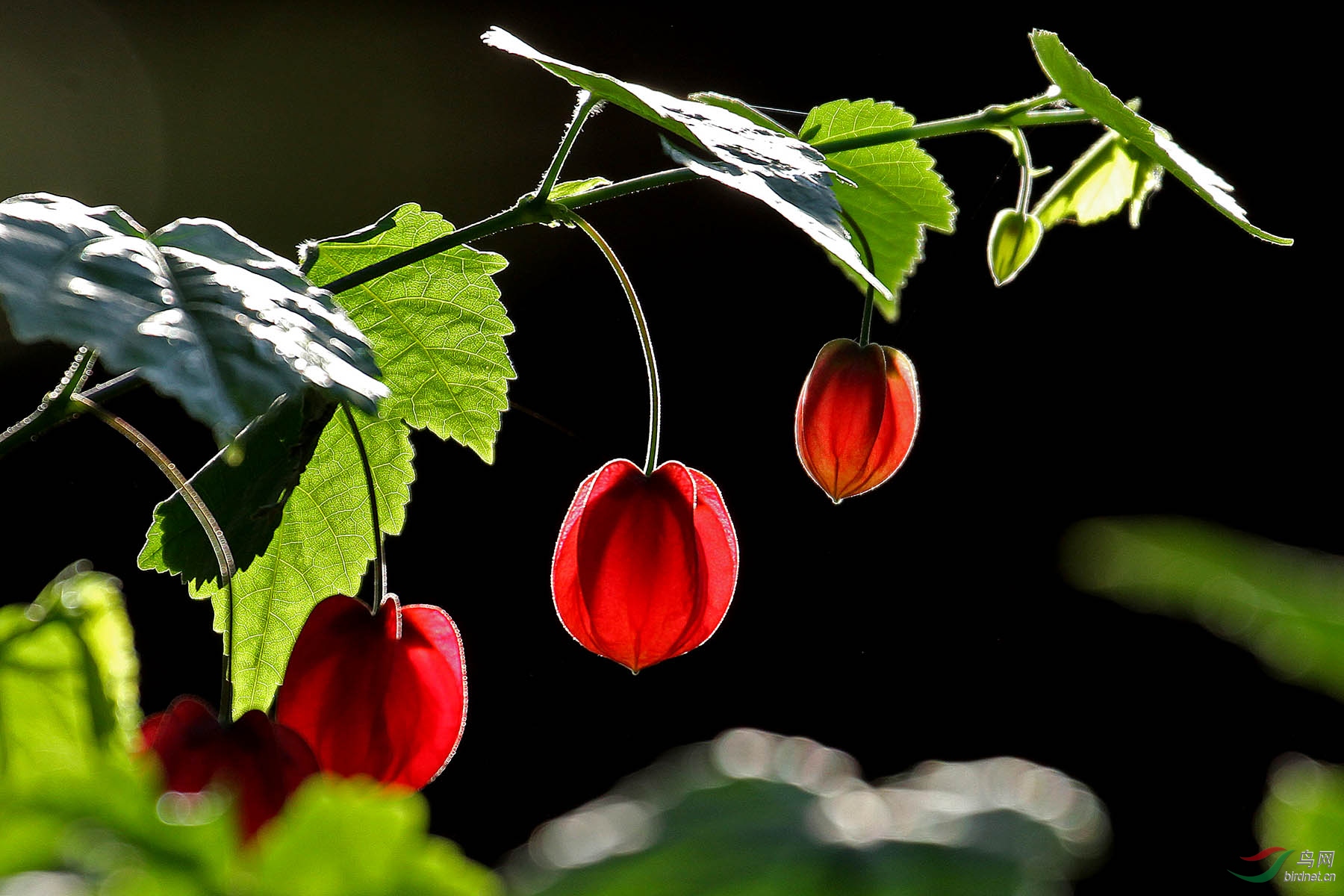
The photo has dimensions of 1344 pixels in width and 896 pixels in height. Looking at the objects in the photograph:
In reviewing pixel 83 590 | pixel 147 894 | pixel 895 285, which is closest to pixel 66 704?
pixel 83 590

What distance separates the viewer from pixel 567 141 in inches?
16.5

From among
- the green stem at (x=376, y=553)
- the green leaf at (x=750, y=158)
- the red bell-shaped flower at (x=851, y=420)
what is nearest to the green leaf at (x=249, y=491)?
the green stem at (x=376, y=553)

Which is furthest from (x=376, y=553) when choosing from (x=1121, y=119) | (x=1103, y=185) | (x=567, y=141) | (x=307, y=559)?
(x=1103, y=185)

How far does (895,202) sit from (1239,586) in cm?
52

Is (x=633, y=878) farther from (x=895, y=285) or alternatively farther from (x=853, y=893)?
(x=895, y=285)

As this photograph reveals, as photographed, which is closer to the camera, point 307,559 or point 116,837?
point 116,837

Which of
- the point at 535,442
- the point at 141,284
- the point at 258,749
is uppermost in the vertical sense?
the point at 141,284

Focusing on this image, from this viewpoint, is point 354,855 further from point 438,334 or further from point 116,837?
point 438,334

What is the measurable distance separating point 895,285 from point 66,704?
420mm

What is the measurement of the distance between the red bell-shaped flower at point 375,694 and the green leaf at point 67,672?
13 cm

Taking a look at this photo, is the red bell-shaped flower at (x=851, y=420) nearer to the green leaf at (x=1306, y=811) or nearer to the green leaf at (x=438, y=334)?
the green leaf at (x=438, y=334)

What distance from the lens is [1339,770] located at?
0.24 ft

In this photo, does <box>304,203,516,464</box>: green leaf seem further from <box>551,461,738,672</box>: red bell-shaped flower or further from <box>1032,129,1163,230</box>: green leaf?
<box>1032,129,1163,230</box>: green leaf

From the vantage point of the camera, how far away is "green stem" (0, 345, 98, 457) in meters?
0.29
